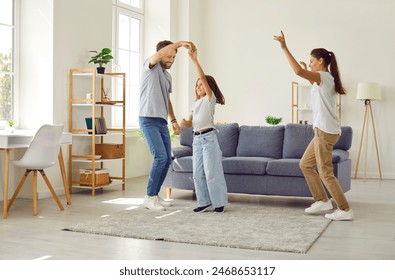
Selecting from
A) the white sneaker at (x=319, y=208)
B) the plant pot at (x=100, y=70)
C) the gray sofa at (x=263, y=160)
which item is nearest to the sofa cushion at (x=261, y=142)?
the gray sofa at (x=263, y=160)

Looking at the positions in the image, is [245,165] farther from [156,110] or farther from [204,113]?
[156,110]

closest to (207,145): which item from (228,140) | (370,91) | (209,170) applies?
(209,170)

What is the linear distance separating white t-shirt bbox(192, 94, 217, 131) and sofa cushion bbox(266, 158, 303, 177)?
2.92ft

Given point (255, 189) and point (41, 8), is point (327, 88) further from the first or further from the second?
point (41, 8)

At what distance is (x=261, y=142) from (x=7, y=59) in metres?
2.87

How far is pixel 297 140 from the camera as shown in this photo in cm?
586

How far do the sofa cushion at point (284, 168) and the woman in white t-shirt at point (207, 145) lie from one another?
69cm

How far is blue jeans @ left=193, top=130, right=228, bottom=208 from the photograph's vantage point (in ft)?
16.2

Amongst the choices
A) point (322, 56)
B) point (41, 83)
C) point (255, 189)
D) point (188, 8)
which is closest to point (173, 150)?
point (255, 189)

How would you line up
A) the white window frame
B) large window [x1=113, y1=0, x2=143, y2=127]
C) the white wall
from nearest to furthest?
the white window frame
large window [x1=113, y1=0, x2=143, y2=127]
the white wall

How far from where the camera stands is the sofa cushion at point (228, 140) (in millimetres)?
6141

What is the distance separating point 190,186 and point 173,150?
44 centimetres

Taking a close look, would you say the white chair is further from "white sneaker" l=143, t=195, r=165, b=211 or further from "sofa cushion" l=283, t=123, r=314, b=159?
"sofa cushion" l=283, t=123, r=314, b=159

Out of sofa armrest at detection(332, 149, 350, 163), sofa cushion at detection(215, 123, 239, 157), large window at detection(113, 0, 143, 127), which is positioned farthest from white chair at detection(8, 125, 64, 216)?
large window at detection(113, 0, 143, 127)
